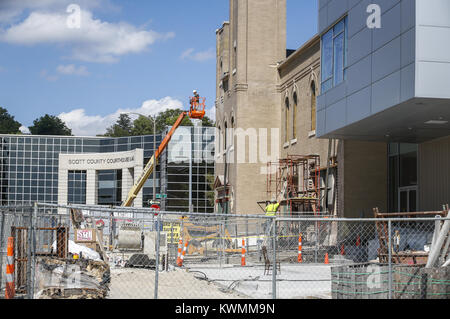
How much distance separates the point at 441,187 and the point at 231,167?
24.8 metres

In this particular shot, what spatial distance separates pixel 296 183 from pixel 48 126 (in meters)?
122

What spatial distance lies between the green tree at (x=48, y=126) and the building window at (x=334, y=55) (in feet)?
441

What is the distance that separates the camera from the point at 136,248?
90.8ft

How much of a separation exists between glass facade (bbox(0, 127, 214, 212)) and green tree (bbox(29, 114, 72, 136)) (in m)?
71.2

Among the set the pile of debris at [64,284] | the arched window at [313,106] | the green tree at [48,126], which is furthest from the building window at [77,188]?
the green tree at [48,126]

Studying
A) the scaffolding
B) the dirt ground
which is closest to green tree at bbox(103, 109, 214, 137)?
the scaffolding

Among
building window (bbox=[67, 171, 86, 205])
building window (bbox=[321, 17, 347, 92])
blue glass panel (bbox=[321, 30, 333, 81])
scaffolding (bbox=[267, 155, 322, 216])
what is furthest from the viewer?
building window (bbox=[67, 171, 86, 205])

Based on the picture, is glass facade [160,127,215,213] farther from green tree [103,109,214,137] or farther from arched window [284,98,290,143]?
green tree [103,109,214,137]

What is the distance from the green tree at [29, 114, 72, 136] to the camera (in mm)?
155750

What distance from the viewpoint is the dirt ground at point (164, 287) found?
1511 centimetres

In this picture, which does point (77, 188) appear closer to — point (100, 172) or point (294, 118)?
point (100, 172)

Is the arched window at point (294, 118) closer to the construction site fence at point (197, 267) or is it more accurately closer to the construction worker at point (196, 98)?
the construction worker at point (196, 98)

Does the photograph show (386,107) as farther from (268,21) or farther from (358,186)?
(268,21)
